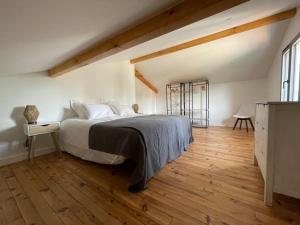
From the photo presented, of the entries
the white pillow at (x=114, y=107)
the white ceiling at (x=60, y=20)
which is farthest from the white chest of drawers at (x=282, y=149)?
the white pillow at (x=114, y=107)

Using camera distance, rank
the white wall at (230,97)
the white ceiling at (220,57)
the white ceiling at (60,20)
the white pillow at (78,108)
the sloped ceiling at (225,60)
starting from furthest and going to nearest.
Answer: the white wall at (230,97) < the sloped ceiling at (225,60) < the white pillow at (78,108) < the white ceiling at (220,57) < the white ceiling at (60,20)

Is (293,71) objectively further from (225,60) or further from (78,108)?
(78,108)

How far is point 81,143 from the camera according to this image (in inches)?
97.7

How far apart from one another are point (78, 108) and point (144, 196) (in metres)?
2.38

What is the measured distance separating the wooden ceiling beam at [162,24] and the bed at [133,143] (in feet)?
3.15

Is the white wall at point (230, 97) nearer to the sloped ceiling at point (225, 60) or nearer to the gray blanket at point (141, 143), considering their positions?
the sloped ceiling at point (225, 60)

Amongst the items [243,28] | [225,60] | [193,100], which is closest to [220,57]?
[225,60]

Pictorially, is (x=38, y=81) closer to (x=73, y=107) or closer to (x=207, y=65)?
(x=73, y=107)

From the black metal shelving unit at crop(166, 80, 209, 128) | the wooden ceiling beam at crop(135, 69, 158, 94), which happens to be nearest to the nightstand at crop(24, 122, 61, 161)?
the wooden ceiling beam at crop(135, 69, 158, 94)

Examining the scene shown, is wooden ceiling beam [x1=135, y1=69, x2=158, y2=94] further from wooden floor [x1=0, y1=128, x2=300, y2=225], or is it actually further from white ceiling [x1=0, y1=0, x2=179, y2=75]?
white ceiling [x1=0, y1=0, x2=179, y2=75]

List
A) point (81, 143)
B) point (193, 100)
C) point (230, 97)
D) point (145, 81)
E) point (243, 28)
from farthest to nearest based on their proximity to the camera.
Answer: point (145, 81)
point (193, 100)
point (230, 97)
point (243, 28)
point (81, 143)

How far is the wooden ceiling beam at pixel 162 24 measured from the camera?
1155mm

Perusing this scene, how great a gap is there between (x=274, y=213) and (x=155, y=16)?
77.8 inches

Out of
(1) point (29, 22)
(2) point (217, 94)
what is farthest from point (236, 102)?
(1) point (29, 22)
